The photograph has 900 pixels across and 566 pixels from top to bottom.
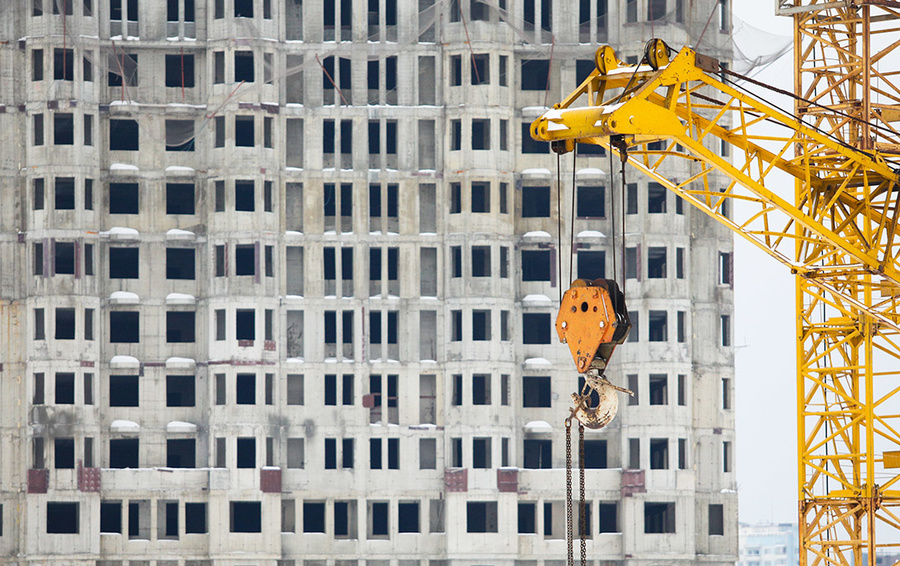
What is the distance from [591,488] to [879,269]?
2919 cm

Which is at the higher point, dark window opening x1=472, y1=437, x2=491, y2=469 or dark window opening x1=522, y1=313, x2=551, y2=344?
dark window opening x1=522, y1=313, x2=551, y2=344

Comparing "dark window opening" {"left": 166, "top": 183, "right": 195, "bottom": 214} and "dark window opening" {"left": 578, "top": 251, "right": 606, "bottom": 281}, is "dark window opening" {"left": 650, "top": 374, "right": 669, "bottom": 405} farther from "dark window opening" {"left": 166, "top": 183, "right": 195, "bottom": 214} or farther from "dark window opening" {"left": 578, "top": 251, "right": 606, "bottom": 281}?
"dark window opening" {"left": 166, "top": 183, "right": 195, "bottom": 214}

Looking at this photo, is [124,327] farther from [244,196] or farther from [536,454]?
[536,454]

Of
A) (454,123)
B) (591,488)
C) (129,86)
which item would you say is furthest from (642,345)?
(129,86)

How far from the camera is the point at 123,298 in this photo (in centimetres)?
7212

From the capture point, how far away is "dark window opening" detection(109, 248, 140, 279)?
7275 cm

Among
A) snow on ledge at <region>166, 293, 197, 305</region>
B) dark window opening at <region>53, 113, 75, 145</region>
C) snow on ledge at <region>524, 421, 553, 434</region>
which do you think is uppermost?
dark window opening at <region>53, 113, 75, 145</region>

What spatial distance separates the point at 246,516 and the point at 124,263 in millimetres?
13182

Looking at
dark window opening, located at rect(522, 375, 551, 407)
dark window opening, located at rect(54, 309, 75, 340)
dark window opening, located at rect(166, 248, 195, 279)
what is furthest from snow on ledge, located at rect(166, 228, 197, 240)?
dark window opening, located at rect(522, 375, 551, 407)

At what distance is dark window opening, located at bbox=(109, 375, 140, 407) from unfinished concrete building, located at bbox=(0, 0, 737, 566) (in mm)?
113

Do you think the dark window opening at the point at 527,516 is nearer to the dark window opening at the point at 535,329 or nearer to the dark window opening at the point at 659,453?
the dark window opening at the point at 659,453

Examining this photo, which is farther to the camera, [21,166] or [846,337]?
[21,166]

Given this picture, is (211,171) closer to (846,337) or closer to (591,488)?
(591,488)

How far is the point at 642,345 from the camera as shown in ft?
234
